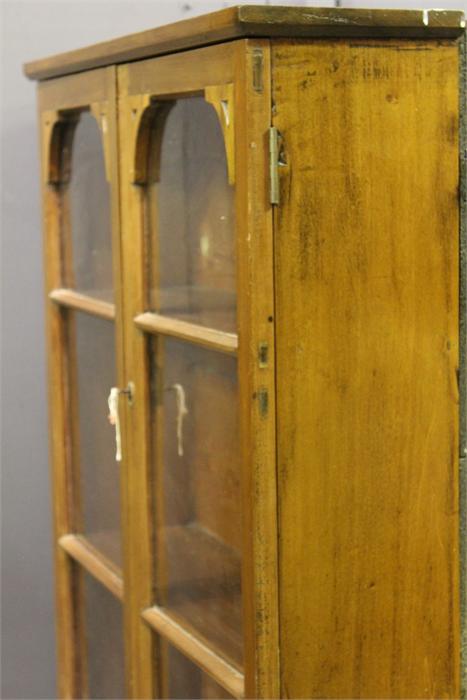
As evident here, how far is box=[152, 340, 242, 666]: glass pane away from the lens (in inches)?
68.3

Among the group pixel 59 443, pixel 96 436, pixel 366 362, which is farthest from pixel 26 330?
pixel 366 362

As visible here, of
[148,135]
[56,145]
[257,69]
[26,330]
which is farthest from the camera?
[26,330]

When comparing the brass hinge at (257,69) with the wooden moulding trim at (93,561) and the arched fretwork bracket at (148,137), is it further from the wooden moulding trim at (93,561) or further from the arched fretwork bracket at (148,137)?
the wooden moulding trim at (93,561)

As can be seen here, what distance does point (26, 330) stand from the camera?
283 centimetres

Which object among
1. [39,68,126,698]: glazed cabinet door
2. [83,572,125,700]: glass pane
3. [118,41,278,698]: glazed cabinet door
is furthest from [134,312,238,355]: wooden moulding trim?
[83,572,125,700]: glass pane

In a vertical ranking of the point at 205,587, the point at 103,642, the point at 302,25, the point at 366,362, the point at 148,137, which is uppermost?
the point at 302,25

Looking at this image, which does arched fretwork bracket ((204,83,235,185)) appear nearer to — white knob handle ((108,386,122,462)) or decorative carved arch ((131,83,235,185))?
decorative carved arch ((131,83,235,185))

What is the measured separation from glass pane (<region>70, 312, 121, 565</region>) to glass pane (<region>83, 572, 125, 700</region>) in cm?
9

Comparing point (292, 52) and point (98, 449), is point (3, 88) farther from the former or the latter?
point (292, 52)

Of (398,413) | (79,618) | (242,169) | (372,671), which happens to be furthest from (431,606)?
(79,618)

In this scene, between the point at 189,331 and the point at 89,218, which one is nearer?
the point at 189,331

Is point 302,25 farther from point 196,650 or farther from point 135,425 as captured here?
point 196,650

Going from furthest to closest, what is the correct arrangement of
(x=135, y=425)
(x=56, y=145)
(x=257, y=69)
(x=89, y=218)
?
(x=56, y=145), (x=89, y=218), (x=135, y=425), (x=257, y=69)

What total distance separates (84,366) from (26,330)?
1.62 ft
